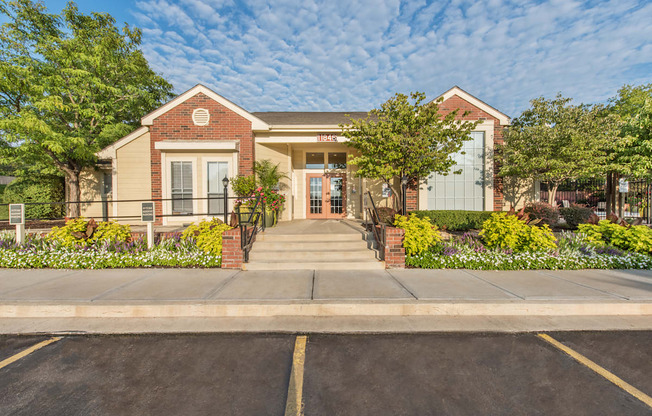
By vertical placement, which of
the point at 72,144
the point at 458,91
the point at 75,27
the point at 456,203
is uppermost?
the point at 75,27

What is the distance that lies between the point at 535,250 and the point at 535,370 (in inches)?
165

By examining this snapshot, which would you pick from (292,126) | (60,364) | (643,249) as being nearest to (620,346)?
(643,249)

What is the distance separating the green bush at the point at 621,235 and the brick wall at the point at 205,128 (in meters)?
9.73

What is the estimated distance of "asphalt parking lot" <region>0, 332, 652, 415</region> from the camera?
6.76ft

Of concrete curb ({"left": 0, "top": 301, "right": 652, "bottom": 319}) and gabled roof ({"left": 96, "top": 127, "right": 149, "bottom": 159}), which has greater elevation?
gabled roof ({"left": 96, "top": 127, "right": 149, "bottom": 159})

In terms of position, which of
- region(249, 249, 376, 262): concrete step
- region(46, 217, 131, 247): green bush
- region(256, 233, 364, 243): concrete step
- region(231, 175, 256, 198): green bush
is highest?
region(231, 175, 256, 198): green bush

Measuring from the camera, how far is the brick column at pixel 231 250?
17.9 ft

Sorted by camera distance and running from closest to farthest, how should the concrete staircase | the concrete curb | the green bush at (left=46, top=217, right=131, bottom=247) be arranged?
the concrete curb < the concrete staircase < the green bush at (left=46, top=217, right=131, bottom=247)

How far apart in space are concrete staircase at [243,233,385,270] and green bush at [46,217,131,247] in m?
3.31

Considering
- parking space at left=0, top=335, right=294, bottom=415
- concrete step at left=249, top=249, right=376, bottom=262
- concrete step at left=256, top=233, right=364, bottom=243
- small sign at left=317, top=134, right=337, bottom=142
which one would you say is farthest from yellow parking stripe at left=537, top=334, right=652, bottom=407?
small sign at left=317, top=134, right=337, bottom=142

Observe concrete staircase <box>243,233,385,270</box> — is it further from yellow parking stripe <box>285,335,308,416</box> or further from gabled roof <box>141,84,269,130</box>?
gabled roof <box>141,84,269,130</box>

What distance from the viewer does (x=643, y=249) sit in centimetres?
588

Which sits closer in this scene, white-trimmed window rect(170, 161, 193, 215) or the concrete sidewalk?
the concrete sidewalk

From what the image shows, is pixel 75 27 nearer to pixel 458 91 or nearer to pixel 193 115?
pixel 193 115
